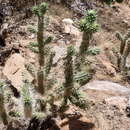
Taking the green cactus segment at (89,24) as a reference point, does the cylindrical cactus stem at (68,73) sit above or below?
below

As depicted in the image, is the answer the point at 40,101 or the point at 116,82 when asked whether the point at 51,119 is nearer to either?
the point at 40,101

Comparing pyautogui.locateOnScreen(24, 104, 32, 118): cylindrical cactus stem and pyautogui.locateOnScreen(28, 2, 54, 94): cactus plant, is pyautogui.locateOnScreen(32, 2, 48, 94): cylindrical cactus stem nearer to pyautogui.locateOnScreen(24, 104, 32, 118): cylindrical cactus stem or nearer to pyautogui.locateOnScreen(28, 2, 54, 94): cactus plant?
pyautogui.locateOnScreen(28, 2, 54, 94): cactus plant

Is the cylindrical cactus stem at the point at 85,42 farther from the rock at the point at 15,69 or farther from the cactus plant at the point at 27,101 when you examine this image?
the rock at the point at 15,69

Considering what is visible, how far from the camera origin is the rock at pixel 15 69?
5.12 m

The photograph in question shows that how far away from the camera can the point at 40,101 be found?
13.7ft

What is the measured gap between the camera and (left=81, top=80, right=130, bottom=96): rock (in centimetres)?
517

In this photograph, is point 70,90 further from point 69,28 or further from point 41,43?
point 69,28

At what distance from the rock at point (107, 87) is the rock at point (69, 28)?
5.78ft

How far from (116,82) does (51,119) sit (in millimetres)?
1793

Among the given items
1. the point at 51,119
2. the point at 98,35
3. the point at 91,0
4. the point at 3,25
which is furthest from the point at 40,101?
the point at 91,0

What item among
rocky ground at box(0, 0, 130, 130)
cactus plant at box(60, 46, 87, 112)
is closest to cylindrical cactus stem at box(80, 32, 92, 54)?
rocky ground at box(0, 0, 130, 130)

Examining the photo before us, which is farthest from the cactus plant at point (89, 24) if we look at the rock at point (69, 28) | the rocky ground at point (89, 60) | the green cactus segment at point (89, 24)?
the rock at point (69, 28)

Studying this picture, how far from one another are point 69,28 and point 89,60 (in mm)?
2723

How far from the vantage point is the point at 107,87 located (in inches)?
208
